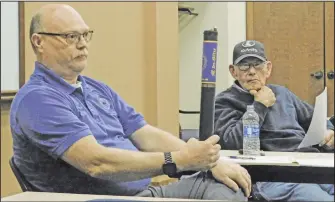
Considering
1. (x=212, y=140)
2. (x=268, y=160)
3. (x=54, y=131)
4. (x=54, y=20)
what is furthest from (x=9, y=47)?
(x=268, y=160)

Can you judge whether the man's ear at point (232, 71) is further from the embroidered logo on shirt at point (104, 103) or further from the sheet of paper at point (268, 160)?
the embroidered logo on shirt at point (104, 103)

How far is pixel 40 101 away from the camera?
914mm

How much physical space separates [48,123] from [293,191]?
0.48 m

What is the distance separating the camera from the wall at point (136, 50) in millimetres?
992

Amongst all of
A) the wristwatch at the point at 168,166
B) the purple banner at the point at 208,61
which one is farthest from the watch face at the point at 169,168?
the purple banner at the point at 208,61

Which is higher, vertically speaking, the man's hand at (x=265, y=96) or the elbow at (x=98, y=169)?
the man's hand at (x=265, y=96)

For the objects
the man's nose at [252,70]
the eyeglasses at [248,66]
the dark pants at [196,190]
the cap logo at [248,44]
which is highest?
the cap logo at [248,44]

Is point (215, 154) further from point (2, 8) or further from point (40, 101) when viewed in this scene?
point (2, 8)

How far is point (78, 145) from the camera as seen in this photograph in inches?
35.0

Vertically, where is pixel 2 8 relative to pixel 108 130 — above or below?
above

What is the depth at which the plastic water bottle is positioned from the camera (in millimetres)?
1083

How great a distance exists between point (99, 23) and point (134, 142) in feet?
0.97

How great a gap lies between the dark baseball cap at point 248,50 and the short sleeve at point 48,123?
38 cm

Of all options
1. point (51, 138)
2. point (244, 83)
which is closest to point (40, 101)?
point (51, 138)
